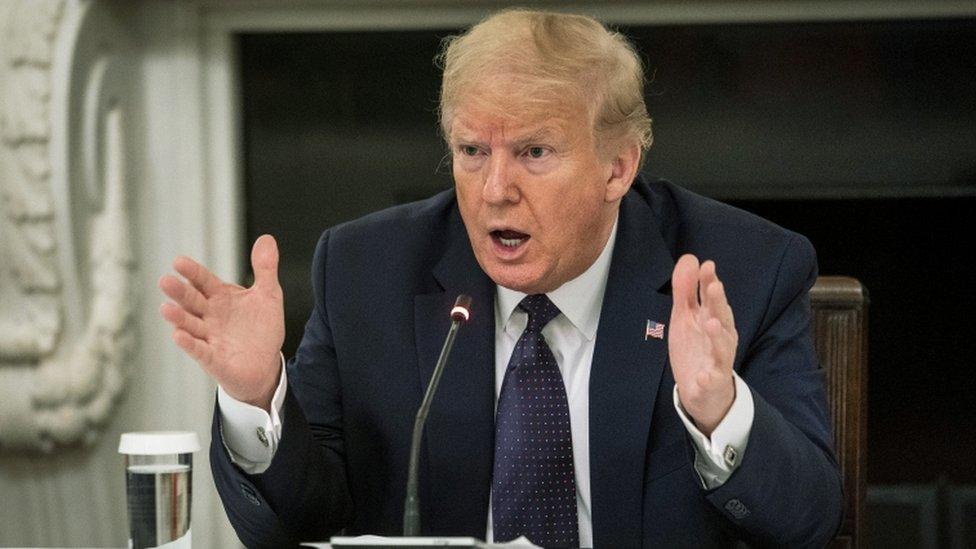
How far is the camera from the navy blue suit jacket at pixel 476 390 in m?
1.92

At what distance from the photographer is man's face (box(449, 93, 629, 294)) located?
6.45 ft

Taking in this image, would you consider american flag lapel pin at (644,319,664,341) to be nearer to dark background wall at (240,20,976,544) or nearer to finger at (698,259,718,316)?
finger at (698,259,718,316)

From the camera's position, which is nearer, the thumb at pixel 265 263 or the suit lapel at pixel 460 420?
the thumb at pixel 265 263

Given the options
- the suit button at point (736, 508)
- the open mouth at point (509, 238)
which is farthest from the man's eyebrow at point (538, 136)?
the suit button at point (736, 508)

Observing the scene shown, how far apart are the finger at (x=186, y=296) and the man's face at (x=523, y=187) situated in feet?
1.42

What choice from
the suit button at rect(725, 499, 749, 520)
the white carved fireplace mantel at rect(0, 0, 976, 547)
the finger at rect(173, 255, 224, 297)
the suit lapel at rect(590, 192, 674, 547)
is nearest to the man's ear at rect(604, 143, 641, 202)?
the suit lapel at rect(590, 192, 674, 547)

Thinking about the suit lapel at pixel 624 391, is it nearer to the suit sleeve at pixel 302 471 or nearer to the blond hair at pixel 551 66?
the blond hair at pixel 551 66

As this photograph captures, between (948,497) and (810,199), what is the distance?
0.88 m

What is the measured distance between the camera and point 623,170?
2.14m

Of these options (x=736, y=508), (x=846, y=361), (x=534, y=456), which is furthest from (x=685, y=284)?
(x=846, y=361)

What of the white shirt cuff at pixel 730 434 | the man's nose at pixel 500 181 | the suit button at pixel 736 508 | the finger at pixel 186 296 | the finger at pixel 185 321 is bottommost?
the suit button at pixel 736 508

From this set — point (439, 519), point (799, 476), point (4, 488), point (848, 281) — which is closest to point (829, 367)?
point (848, 281)

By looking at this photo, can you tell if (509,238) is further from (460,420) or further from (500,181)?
(460,420)

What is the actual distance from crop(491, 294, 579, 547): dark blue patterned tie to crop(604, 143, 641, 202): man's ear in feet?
0.86
